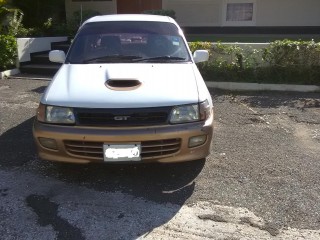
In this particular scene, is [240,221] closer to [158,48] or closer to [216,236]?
[216,236]

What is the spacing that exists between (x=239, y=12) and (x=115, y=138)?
11205mm

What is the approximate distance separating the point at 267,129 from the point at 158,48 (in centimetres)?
214

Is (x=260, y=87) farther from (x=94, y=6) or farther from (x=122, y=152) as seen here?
(x=94, y=6)

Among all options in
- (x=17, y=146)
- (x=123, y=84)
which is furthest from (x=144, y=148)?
(x=17, y=146)

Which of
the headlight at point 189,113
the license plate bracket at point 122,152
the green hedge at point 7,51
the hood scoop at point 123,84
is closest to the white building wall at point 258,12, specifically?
the green hedge at point 7,51

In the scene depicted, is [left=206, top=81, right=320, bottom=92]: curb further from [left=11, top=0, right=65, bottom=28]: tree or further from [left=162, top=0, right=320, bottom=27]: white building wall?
[left=11, top=0, right=65, bottom=28]: tree

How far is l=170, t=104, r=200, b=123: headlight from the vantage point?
10.9 feet

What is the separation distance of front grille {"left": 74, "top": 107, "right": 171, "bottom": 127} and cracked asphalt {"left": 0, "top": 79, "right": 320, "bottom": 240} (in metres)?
0.70

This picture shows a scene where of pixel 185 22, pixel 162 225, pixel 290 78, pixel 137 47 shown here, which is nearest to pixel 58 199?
pixel 162 225

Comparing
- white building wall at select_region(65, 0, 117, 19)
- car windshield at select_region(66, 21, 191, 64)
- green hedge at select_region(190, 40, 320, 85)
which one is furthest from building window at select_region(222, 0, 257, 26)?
car windshield at select_region(66, 21, 191, 64)

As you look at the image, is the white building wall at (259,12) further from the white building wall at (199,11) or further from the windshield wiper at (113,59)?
the windshield wiper at (113,59)

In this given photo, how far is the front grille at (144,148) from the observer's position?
327cm

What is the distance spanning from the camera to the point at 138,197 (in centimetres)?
336

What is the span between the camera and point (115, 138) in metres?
3.18
